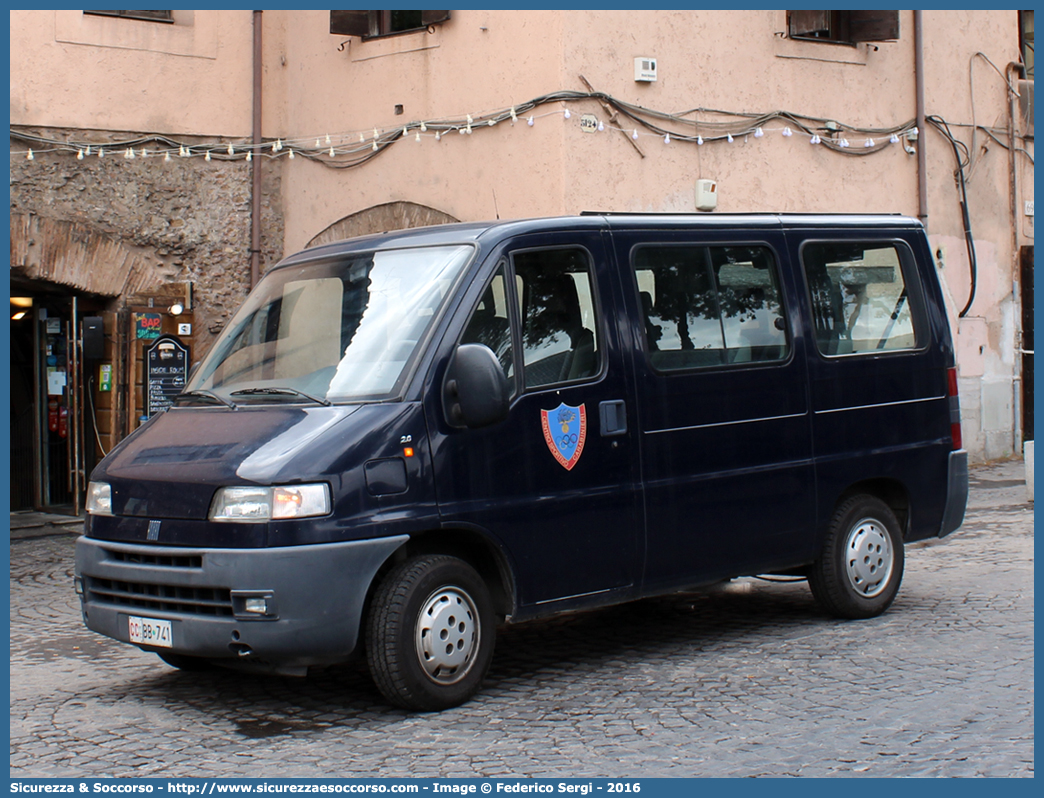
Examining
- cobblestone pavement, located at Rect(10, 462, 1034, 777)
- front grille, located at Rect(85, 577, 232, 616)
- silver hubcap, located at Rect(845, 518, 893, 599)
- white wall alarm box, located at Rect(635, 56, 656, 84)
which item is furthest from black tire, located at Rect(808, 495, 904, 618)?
white wall alarm box, located at Rect(635, 56, 656, 84)

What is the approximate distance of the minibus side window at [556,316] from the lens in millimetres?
6230

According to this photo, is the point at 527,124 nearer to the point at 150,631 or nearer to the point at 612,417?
the point at 612,417

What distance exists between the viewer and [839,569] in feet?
24.3

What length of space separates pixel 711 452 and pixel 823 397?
91 cm

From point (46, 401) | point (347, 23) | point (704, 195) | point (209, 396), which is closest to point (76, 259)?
point (46, 401)

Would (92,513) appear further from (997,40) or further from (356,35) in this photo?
(997,40)

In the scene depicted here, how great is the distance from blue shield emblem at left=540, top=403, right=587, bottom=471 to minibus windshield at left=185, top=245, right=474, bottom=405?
749 millimetres

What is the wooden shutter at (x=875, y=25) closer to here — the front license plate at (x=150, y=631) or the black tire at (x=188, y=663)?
the black tire at (x=188, y=663)

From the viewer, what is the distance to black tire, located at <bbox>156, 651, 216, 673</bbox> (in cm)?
653

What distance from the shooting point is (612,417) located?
6.43m

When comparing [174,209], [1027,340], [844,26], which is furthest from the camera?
[1027,340]

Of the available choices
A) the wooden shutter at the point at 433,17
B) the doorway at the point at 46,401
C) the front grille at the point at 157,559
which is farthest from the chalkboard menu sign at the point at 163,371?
the front grille at the point at 157,559

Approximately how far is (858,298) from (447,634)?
11.2ft
